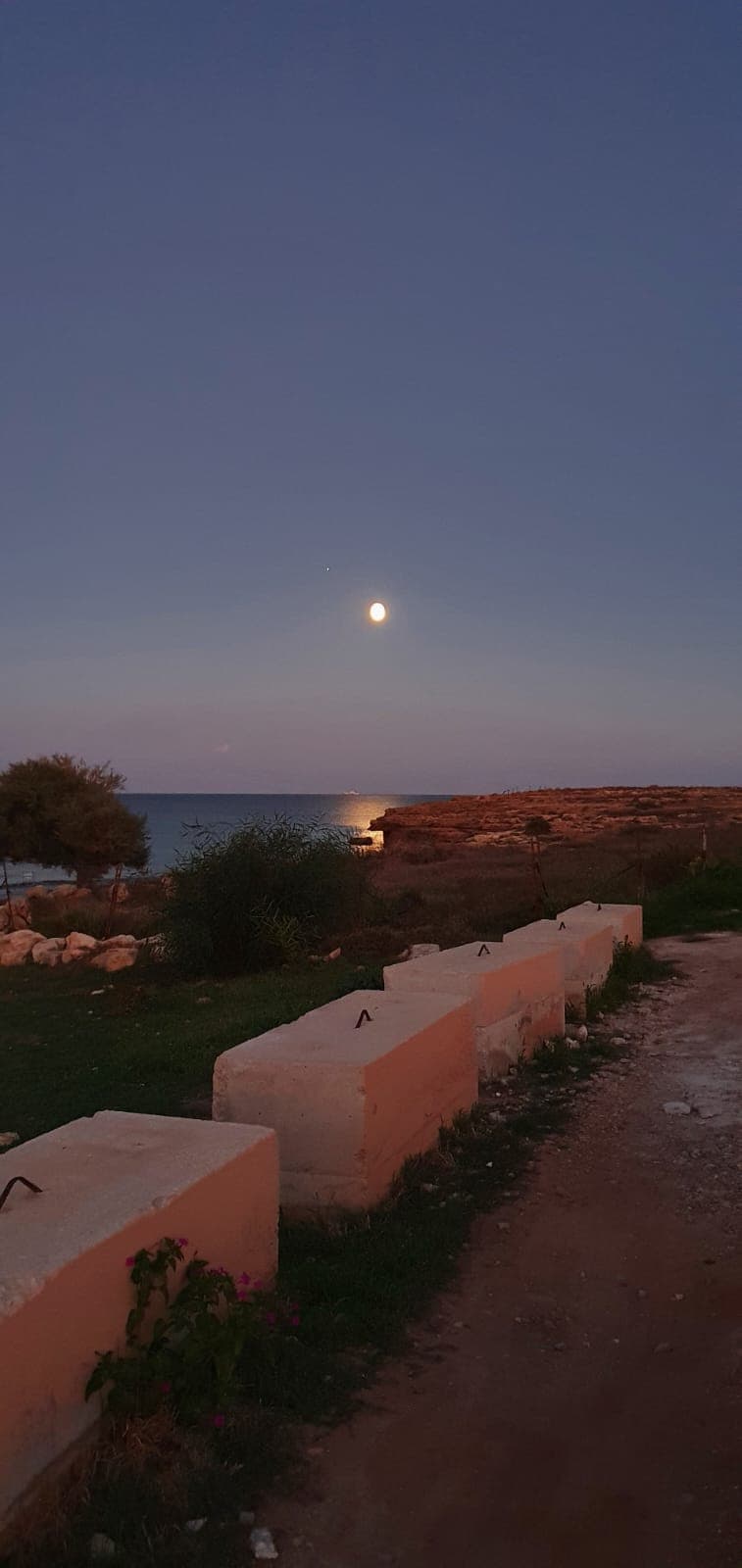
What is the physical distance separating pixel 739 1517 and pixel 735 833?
3188 centimetres

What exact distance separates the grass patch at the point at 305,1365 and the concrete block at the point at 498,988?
2.33 feet

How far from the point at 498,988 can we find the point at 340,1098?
9.08 ft

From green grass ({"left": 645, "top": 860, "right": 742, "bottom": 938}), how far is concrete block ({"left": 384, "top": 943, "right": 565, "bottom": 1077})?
6760 millimetres

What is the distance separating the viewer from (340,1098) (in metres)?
5.12

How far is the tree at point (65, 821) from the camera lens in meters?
34.3

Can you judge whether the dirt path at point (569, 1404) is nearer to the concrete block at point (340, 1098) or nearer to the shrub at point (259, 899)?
the concrete block at point (340, 1098)

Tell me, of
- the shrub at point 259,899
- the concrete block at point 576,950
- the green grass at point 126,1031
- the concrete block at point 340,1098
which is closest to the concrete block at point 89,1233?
the concrete block at point 340,1098

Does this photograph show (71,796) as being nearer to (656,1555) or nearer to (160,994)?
(160,994)

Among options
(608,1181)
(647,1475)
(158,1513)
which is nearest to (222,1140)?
(158,1513)

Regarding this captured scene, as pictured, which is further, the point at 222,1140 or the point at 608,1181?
the point at 608,1181

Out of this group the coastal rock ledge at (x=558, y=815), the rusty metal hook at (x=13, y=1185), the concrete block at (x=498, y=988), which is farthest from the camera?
the coastal rock ledge at (x=558, y=815)

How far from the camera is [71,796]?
34.7 meters

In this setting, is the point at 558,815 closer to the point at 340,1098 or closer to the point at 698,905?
the point at 698,905

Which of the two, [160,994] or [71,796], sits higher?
[71,796]
